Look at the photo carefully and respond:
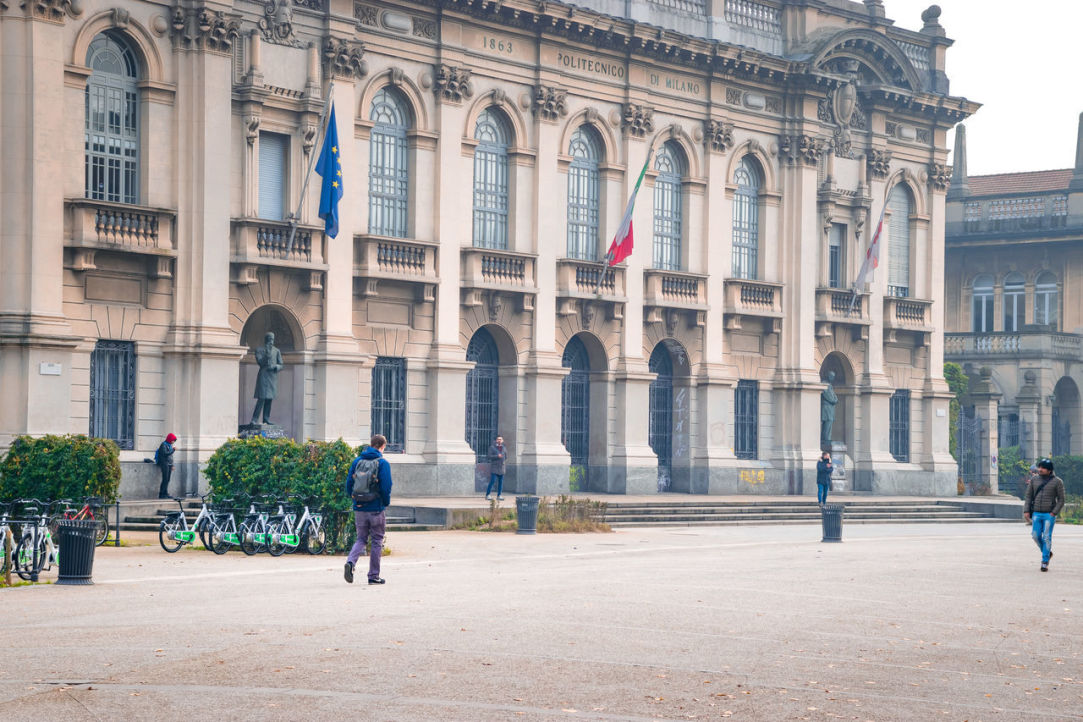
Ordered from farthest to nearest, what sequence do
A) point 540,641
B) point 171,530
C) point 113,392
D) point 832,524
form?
point 113,392
point 832,524
point 171,530
point 540,641

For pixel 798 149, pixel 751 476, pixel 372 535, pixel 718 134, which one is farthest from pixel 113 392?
pixel 798 149

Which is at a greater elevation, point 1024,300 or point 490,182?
point 490,182

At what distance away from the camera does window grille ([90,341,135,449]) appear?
1275 inches

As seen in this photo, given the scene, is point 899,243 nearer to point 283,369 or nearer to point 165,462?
point 283,369

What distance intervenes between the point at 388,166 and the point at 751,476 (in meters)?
14.3

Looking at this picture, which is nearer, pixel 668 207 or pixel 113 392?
pixel 113 392

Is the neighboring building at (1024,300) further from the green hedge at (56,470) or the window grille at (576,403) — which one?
the green hedge at (56,470)

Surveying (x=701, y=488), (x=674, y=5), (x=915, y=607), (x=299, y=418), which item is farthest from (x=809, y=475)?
(x=915, y=607)

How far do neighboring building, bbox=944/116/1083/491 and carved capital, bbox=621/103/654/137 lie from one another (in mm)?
24423

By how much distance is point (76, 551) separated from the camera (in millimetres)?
19734

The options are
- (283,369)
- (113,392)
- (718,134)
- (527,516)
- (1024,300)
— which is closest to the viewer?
(527,516)

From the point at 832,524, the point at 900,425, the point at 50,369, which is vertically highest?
the point at 50,369

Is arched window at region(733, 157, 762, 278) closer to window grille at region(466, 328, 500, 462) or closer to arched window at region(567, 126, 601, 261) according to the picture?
arched window at region(567, 126, 601, 261)

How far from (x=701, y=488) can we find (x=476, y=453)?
288 inches
